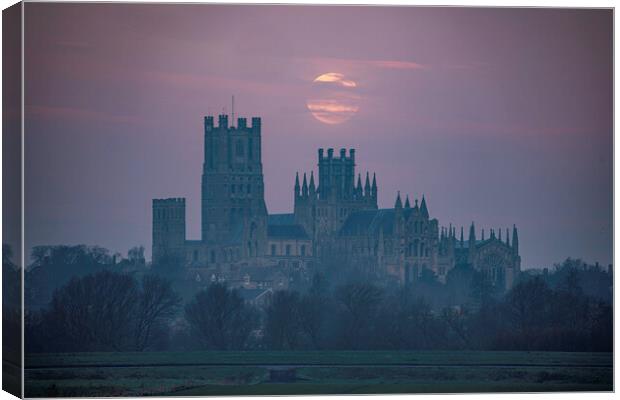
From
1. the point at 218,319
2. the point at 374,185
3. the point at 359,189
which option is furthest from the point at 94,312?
the point at 359,189

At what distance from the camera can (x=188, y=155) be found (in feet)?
70.8

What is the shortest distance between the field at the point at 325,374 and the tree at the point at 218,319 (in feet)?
18.7

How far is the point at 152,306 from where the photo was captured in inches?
939

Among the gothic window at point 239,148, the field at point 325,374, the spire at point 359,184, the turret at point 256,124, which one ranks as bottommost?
the field at point 325,374

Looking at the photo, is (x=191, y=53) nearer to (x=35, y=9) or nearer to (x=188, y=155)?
(x=35, y=9)

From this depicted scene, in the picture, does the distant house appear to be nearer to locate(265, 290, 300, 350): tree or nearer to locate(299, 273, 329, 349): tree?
locate(265, 290, 300, 350): tree

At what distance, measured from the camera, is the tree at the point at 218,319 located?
80.6ft

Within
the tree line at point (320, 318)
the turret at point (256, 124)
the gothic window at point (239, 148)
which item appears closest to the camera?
the tree line at point (320, 318)

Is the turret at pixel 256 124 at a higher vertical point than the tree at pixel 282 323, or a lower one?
higher

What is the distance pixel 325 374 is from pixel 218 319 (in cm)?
768

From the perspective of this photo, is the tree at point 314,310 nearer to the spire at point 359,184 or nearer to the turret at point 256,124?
the spire at point 359,184

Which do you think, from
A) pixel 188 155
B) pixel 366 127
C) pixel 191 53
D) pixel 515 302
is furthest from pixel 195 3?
pixel 515 302

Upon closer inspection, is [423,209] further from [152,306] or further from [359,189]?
[359,189]

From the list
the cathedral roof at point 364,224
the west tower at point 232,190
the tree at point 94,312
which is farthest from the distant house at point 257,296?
the cathedral roof at point 364,224
